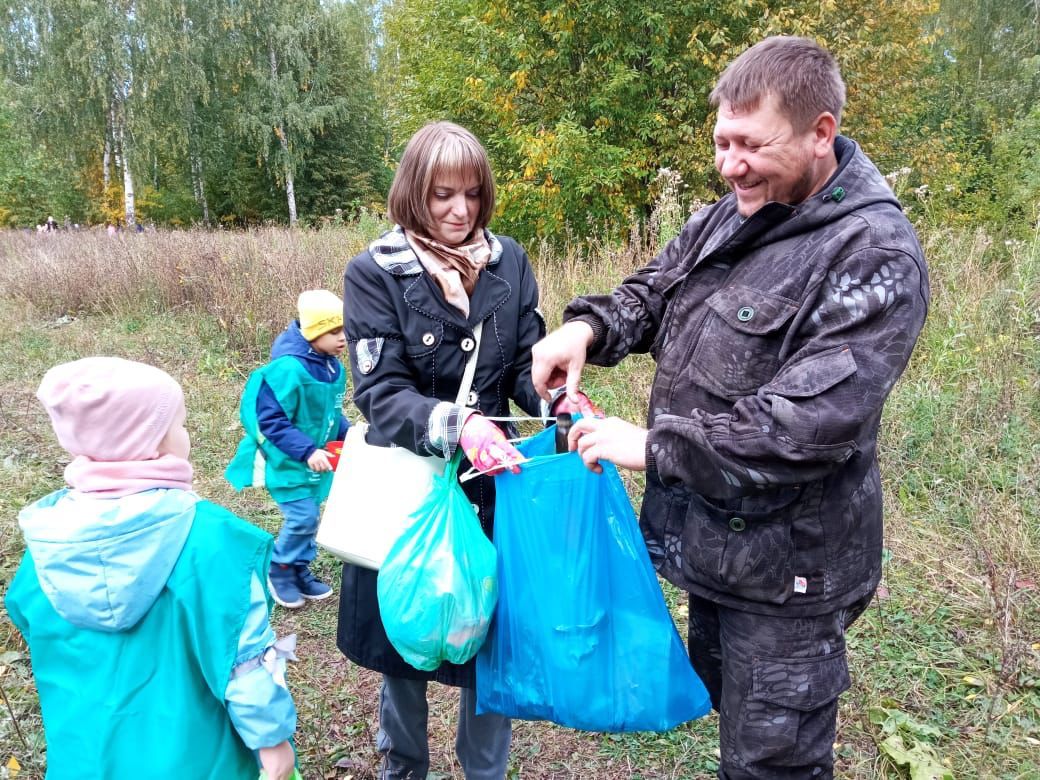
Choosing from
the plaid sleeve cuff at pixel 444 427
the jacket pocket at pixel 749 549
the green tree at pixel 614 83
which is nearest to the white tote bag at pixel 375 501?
the plaid sleeve cuff at pixel 444 427

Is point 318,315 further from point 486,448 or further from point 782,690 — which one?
point 782,690

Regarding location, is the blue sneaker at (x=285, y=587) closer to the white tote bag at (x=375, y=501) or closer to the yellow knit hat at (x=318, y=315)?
the yellow knit hat at (x=318, y=315)

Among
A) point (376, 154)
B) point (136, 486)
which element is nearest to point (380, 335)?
point (136, 486)

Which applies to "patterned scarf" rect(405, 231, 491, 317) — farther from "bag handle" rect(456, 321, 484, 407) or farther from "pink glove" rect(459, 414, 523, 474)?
"pink glove" rect(459, 414, 523, 474)

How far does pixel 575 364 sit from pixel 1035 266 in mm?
4425

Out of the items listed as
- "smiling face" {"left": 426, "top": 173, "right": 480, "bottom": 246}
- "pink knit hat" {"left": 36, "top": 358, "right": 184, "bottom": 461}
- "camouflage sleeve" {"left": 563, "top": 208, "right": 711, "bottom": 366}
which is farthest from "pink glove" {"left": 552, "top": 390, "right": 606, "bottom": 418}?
"pink knit hat" {"left": 36, "top": 358, "right": 184, "bottom": 461}

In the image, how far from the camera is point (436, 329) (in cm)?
168

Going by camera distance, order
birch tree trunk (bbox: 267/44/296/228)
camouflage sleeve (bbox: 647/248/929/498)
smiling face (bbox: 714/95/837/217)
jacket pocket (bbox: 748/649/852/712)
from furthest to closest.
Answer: birch tree trunk (bbox: 267/44/296/228)
jacket pocket (bbox: 748/649/852/712)
smiling face (bbox: 714/95/837/217)
camouflage sleeve (bbox: 647/248/929/498)

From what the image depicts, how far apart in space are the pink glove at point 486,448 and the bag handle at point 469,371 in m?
0.13

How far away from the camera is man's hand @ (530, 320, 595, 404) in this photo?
63.8 inches

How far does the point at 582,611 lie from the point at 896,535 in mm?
2340

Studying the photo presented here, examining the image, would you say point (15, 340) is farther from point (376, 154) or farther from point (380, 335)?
point (376, 154)

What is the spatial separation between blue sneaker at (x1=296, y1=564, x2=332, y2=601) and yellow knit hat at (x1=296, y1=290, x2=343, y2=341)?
1.12 meters

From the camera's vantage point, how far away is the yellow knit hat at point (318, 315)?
3102 millimetres
